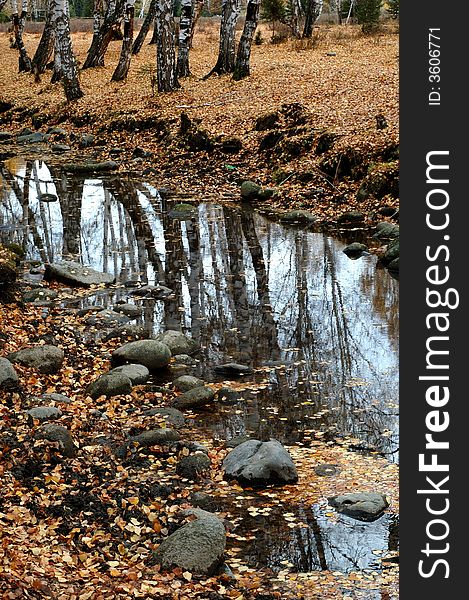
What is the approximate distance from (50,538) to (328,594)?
81.8 inches

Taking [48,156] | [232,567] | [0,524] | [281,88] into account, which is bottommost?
[232,567]

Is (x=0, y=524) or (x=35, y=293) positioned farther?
(x=35, y=293)

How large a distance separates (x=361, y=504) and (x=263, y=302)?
5495 mm

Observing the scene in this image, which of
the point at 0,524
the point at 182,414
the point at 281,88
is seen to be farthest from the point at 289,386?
the point at 281,88

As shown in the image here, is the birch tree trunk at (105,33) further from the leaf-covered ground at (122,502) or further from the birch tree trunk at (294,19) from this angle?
the leaf-covered ground at (122,502)

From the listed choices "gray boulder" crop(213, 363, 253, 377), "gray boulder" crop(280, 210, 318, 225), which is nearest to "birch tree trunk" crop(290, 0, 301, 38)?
"gray boulder" crop(280, 210, 318, 225)

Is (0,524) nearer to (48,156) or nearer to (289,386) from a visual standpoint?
(289,386)

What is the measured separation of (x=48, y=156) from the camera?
2334 centimetres

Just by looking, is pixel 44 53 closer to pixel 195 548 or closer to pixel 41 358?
pixel 41 358

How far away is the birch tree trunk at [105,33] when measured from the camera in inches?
1159

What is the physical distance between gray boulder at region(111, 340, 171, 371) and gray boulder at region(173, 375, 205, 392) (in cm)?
50

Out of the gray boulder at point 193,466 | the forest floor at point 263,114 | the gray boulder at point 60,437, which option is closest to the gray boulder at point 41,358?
Result: the gray boulder at point 60,437

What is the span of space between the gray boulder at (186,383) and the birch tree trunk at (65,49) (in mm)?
19770

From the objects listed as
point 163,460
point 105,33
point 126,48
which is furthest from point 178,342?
point 105,33
